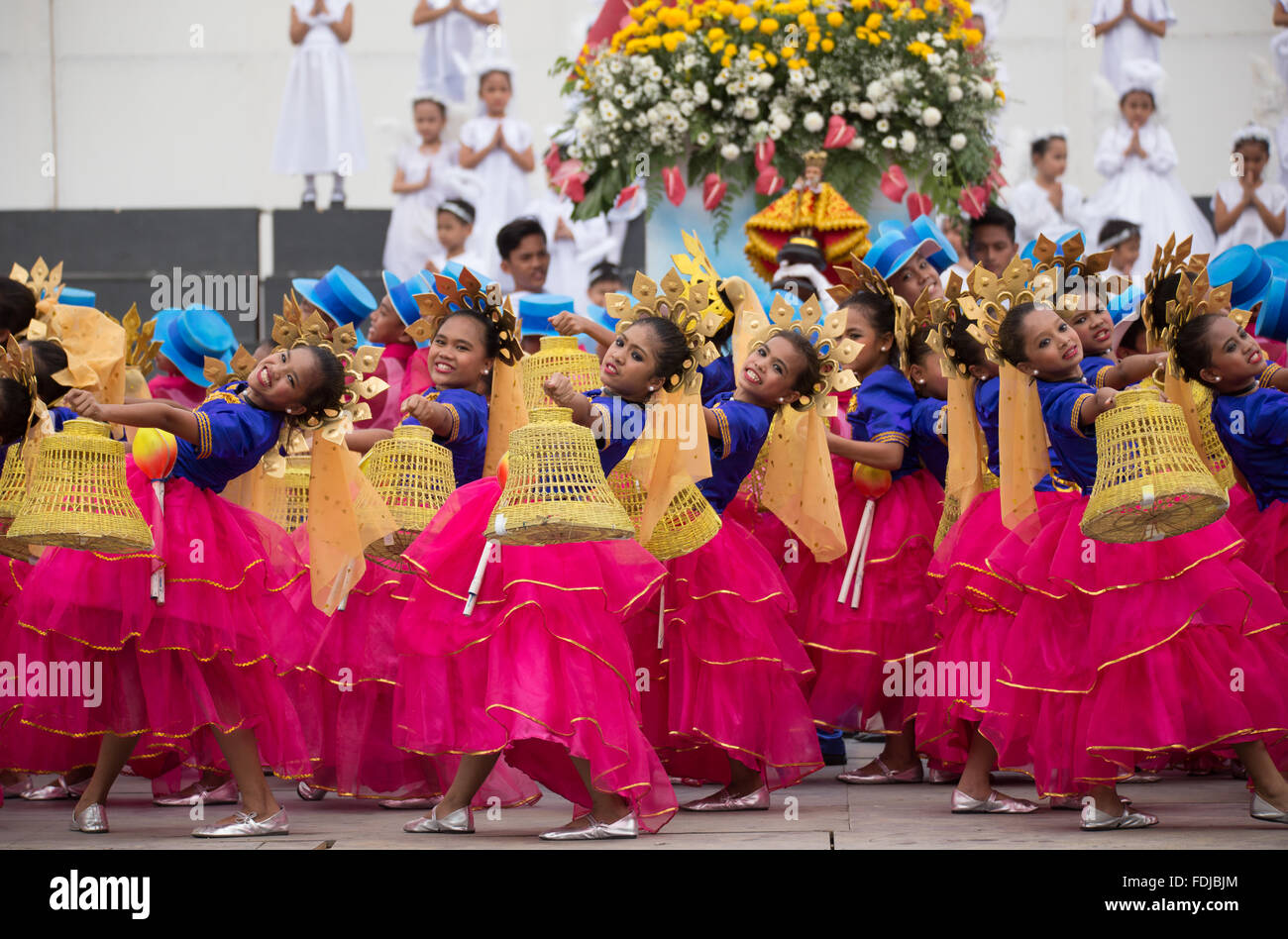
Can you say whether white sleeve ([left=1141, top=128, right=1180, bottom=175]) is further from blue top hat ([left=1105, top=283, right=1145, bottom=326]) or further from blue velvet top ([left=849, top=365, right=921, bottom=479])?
blue velvet top ([left=849, top=365, right=921, bottom=479])

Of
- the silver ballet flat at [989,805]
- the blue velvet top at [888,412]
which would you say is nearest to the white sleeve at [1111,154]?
the blue velvet top at [888,412]

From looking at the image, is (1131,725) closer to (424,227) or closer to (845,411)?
(845,411)

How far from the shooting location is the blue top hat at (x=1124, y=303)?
16.4ft

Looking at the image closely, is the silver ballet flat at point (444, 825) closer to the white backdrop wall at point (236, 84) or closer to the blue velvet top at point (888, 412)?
the blue velvet top at point (888, 412)

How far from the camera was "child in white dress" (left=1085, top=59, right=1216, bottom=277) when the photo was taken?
10.3 m

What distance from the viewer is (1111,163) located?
34.8ft

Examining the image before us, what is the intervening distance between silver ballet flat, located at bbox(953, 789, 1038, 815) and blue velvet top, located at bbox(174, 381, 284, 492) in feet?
6.49

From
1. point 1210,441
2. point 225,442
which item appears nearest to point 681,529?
point 225,442

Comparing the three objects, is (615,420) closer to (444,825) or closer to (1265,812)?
(444,825)

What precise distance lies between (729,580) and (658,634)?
0.25 m

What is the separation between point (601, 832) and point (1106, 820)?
1179 millimetres

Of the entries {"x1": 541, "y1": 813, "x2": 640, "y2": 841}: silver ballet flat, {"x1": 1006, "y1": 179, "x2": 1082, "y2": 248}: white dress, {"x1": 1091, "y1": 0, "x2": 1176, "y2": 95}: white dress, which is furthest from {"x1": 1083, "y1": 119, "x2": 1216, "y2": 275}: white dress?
{"x1": 541, "y1": 813, "x2": 640, "y2": 841}: silver ballet flat
